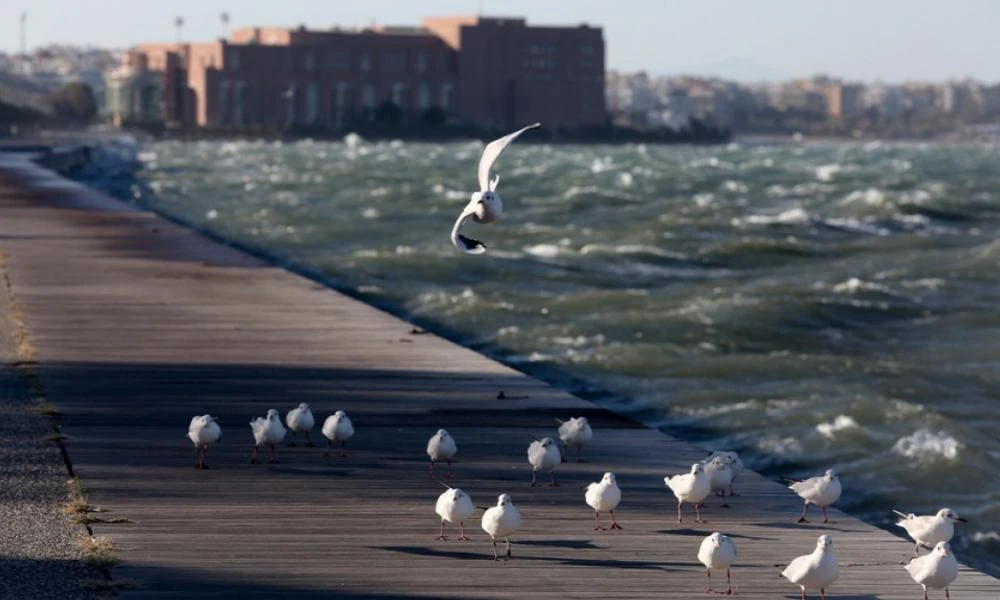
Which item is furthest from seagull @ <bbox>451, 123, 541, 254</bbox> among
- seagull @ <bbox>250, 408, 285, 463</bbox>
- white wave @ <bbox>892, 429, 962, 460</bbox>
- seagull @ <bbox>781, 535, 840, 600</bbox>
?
white wave @ <bbox>892, 429, 962, 460</bbox>

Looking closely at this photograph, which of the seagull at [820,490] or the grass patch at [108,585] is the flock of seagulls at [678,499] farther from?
the grass patch at [108,585]

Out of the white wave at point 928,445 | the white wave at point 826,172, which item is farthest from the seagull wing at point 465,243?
the white wave at point 826,172

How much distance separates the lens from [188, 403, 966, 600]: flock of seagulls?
932cm

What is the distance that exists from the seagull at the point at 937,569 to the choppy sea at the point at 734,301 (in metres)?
5.41

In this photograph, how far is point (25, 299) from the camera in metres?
23.0

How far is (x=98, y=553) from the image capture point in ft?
33.2

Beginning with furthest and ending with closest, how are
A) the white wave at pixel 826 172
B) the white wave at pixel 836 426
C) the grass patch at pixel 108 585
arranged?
the white wave at pixel 826 172, the white wave at pixel 836 426, the grass patch at pixel 108 585

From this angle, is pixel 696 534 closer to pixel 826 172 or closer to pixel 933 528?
pixel 933 528

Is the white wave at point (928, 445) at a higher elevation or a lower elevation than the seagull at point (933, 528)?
lower

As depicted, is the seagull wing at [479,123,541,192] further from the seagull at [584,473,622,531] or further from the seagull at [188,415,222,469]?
the seagull at [188,415,222,469]

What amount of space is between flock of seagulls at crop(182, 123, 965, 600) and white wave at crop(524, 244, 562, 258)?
3002cm

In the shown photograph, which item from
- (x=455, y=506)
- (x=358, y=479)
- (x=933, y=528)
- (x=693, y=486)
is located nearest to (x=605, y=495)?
(x=693, y=486)

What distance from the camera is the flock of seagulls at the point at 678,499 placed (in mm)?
9320

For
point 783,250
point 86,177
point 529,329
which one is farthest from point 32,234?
point 86,177
